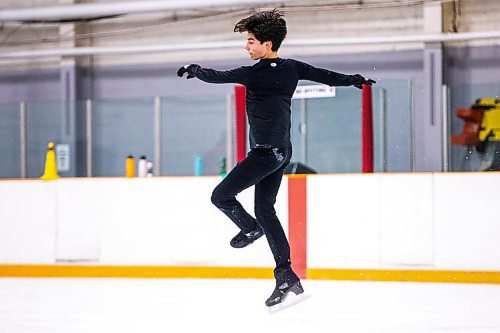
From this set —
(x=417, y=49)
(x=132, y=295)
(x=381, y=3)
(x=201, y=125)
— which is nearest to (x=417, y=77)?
(x=417, y=49)

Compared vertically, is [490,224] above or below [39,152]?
below

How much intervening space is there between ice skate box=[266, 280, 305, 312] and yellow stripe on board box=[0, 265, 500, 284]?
2725 millimetres

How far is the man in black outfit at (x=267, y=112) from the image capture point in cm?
427

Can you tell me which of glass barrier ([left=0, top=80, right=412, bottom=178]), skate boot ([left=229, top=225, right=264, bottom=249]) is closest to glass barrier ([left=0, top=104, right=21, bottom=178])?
glass barrier ([left=0, top=80, right=412, bottom=178])

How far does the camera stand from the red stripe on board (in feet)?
23.6

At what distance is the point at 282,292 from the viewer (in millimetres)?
4434

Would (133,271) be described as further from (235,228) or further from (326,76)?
Result: (326,76)

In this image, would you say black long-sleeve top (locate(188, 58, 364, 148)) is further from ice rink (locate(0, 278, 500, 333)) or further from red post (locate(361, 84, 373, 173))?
red post (locate(361, 84, 373, 173))

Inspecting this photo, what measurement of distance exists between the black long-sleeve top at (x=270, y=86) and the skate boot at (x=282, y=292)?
0.81m

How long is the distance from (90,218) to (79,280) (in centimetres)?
63

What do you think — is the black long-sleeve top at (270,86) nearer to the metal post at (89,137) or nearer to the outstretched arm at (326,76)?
the outstretched arm at (326,76)

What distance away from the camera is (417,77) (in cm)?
1067

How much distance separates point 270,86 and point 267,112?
0.48 ft

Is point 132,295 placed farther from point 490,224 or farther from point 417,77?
point 417,77
